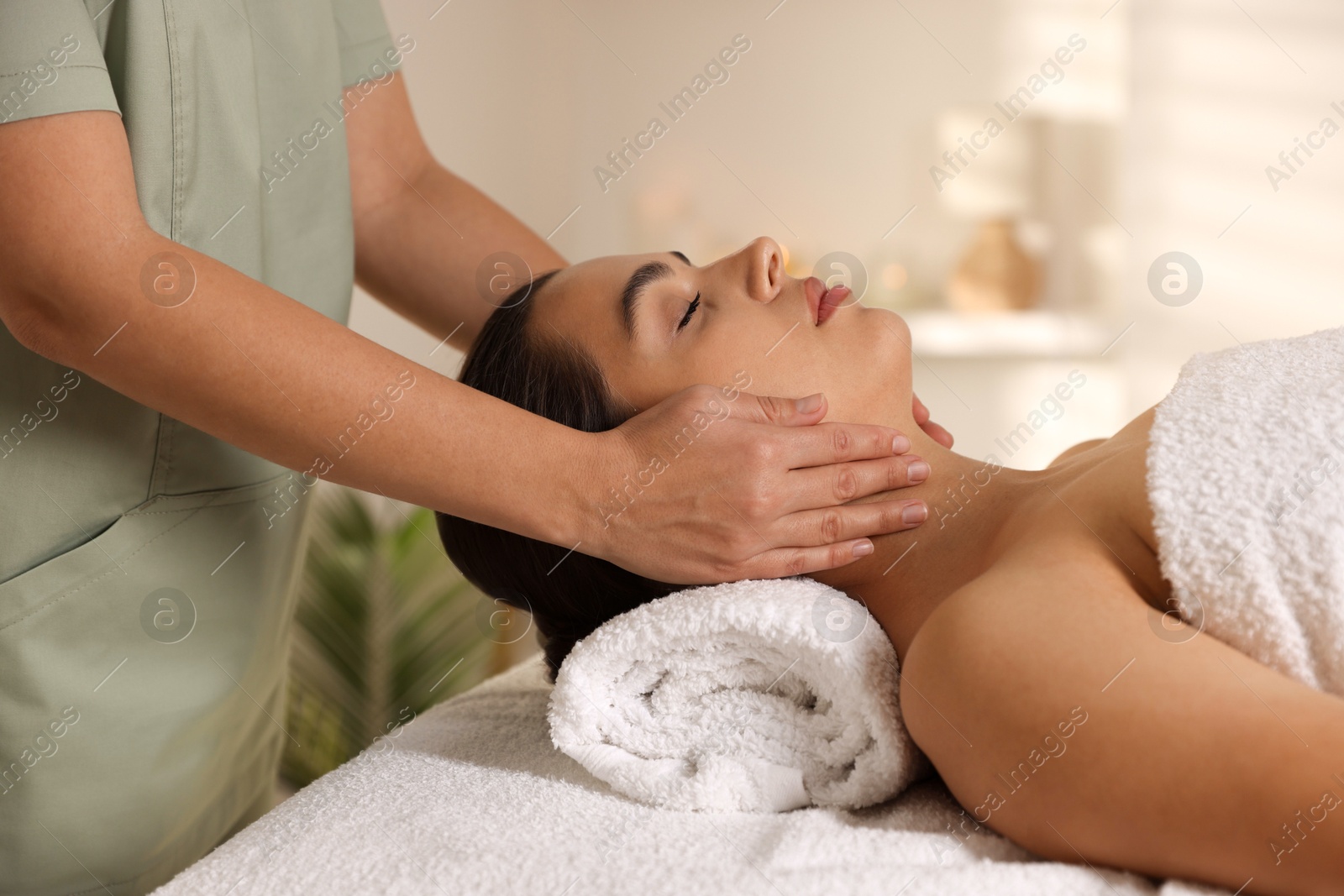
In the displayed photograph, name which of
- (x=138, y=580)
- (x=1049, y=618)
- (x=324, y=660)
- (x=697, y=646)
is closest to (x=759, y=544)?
(x=697, y=646)

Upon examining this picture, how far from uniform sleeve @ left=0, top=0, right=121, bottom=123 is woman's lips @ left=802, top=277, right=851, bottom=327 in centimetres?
66

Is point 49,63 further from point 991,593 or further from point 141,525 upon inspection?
point 991,593

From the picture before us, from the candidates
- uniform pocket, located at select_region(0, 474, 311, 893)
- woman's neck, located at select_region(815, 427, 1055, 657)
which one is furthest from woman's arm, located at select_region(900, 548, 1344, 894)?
uniform pocket, located at select_region(0, 474, 311, 893)

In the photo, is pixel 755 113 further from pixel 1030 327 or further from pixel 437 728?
pixel 437 728

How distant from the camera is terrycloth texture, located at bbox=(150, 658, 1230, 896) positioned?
63 cm

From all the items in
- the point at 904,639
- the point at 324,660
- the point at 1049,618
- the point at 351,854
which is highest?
the point at 1049,618

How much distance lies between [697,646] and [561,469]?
0.19 meters

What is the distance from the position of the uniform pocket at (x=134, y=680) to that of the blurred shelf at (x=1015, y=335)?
76.3 inches

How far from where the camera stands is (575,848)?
2.38 ft

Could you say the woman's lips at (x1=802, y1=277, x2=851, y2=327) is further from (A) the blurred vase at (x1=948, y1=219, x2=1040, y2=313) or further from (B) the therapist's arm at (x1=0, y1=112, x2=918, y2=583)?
(A) the blurred vase at (x1=948, y1=219, x2=1040, y2=313)

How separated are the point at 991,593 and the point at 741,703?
249 millimetres

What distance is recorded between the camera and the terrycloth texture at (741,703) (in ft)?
2.63

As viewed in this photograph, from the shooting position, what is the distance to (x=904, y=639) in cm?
90

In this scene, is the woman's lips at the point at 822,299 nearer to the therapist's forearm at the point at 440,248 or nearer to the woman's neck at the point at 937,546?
the woman's neck at the point at 937,546
